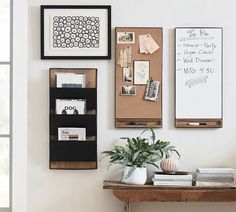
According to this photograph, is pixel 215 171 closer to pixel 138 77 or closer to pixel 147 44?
pixel 138 77

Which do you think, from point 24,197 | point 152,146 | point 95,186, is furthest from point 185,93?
point 24,197

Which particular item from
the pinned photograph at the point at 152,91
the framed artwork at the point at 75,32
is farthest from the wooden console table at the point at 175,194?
the framed artwork at the point at 75,32

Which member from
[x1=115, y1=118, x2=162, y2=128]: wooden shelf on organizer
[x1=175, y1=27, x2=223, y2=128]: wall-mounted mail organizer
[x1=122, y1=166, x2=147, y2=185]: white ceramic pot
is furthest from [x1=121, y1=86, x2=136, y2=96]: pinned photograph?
[x1=122, y1=166, x2=147, y2=185]: white ceramic pot

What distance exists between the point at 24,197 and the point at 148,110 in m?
1.03

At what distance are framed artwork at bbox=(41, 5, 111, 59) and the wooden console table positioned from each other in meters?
0.90

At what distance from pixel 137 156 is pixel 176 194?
35cm

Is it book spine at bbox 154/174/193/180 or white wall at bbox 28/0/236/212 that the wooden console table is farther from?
white wall at bbox 28/0/236/212

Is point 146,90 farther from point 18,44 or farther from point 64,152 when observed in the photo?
point 18,44

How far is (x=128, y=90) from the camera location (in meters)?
3.19

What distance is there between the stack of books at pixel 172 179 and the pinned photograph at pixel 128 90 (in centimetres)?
57

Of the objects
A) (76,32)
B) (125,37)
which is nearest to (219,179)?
(125,37)

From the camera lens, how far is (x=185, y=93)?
319 centimetres

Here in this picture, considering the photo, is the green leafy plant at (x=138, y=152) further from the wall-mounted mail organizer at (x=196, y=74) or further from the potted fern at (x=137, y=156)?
the wall-mounted mail organizer at (x=196, y=74)

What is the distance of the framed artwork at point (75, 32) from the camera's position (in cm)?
319
